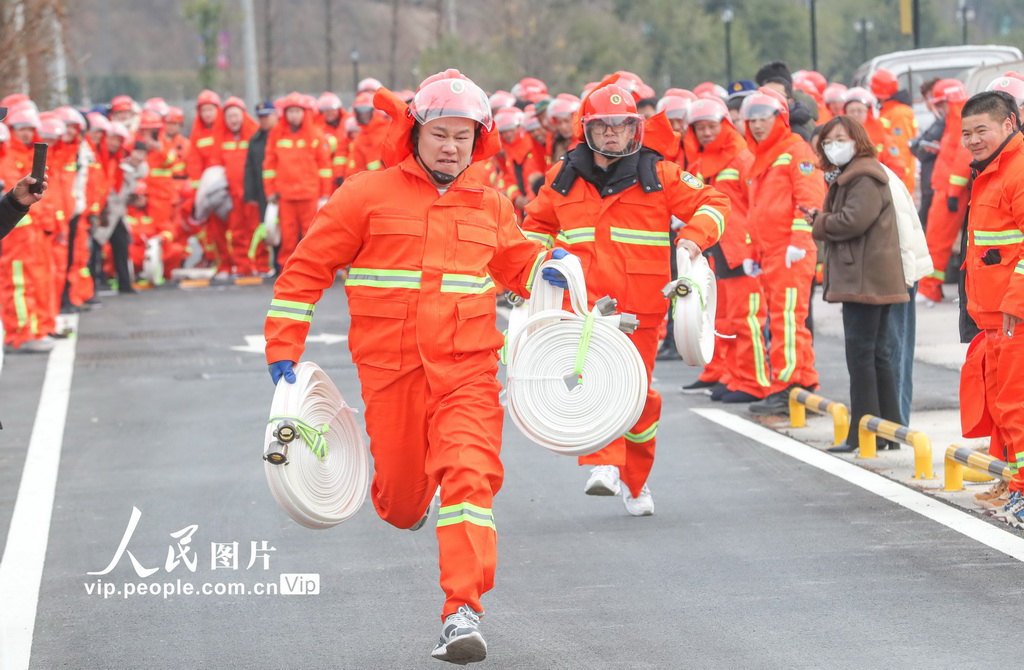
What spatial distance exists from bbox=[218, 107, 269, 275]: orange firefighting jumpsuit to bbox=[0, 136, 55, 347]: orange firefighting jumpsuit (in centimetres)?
748

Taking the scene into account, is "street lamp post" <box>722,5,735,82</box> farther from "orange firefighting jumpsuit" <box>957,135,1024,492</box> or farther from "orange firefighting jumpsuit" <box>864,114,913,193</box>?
"orange firefighting jumpsuit" <box>957,135,1024,492</box>

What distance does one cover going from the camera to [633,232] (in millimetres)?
7875

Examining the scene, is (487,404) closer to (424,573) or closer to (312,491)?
(312,491)

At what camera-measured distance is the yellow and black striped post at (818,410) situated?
9.66 metres

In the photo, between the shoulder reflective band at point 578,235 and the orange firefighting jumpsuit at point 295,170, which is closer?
the shoulder reflective band at point 578,235

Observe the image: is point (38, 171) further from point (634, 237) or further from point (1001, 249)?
point (1001, 249)

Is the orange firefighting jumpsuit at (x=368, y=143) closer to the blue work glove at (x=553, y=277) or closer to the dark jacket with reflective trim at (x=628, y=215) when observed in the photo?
the dark jacket with reflective trim at (x=628, y=215)

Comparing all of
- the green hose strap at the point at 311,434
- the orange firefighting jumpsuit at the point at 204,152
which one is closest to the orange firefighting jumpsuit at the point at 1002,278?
the green hose strap at the point at 311,434

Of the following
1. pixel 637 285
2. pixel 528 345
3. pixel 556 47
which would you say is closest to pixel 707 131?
pixel 637 285

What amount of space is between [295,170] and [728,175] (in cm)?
1127

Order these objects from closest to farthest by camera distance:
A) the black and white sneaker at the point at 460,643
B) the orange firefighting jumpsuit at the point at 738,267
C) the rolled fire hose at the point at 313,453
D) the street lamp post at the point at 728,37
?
1. the black and white sneaker at the point at 460,643
2. the rolled fire hose at the point at 313,453
3. the orange firefighting jumpsuit at the point at 738,267
4. the street lamp post at the point at 728,37

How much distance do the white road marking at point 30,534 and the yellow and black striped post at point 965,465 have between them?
4.44 metres

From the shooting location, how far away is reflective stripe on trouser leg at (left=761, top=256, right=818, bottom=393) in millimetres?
10875

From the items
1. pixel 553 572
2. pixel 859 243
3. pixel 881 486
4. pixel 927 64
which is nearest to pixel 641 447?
pixel 553 572
